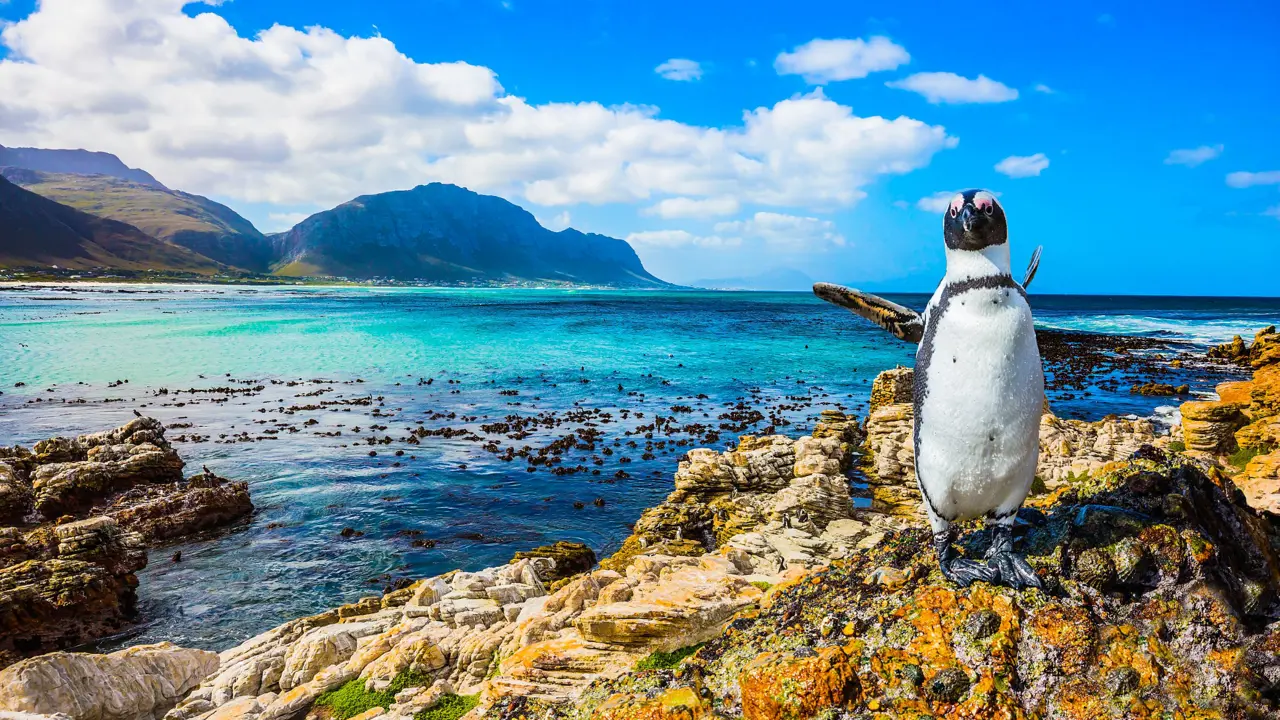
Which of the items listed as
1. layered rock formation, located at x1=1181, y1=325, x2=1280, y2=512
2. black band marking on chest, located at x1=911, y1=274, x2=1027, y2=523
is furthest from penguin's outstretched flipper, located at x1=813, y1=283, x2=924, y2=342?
layered rock formation, located at x1=1181, y1=325, x2=1280, y2=512

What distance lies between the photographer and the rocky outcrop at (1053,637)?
342cm

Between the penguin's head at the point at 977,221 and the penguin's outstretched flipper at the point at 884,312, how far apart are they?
2.74 feet

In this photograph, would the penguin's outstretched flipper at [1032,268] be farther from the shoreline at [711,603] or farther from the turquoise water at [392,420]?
the turquoise water at [392,420]

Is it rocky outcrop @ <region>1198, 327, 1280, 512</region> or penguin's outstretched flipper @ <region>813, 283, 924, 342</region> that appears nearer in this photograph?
penguin's outstretched flipper @ <region>813, 283, 924, 342</region>

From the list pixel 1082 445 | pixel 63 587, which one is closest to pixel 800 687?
pixel 63 587

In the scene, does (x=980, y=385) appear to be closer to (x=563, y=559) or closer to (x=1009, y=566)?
(x=1009, y=566)

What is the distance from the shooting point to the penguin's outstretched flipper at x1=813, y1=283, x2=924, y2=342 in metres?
5.21

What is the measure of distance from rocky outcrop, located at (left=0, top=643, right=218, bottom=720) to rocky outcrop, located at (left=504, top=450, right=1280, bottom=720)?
7.09 metres

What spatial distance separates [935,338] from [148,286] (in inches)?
7494

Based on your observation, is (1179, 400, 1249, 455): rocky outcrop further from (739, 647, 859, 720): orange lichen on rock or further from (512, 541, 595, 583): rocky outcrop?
(739, 647, 859, 720): orange lichen on rock

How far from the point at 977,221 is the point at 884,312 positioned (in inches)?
50.3

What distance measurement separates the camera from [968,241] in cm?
433

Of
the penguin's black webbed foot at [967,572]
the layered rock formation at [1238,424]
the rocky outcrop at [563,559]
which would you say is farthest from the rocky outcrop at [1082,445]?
the penguin's black webbed foot at [967,572]

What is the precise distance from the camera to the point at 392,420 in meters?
28.5
